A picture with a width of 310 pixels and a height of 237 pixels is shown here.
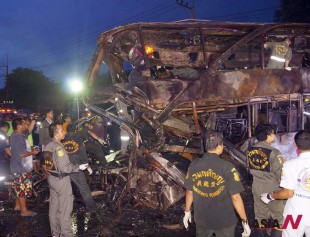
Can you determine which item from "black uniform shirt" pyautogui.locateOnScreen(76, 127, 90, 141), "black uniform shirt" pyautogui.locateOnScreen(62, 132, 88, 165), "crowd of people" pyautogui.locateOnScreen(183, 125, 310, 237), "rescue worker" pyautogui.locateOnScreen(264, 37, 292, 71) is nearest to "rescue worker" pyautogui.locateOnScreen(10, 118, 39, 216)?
"black uniform shirt" pyautogui.locateOnScreen(62, 132, 88, 165)

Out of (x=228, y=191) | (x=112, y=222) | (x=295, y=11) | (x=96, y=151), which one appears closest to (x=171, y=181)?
(x=112, y=222)

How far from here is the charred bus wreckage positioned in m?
6.19

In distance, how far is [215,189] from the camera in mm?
3258

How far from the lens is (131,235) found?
219 inches

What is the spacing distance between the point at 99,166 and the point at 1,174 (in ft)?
7.50

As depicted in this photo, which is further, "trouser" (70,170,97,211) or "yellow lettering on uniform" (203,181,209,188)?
"trouser" (70,170,97,211)

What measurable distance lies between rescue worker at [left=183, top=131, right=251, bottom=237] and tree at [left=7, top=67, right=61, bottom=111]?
47.6 metres

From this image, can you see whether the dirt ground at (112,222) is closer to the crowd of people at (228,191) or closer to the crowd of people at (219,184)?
the crowd of people at (219,184)

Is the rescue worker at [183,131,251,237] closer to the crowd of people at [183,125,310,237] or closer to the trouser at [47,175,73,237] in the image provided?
the crowd of people at [183,125,310,237]

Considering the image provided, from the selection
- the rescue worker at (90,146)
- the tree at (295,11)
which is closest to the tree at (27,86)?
the tree at (295,11)

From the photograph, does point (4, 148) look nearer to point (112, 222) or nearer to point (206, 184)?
point (112, 222)

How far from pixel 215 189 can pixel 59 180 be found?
2.77 m

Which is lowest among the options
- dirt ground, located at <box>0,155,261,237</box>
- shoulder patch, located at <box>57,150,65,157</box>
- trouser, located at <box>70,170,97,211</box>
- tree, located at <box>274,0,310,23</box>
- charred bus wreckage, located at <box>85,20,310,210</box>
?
dirt ground, located at <box>0,155,261,237</box>

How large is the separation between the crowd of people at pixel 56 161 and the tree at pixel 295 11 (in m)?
17.8
